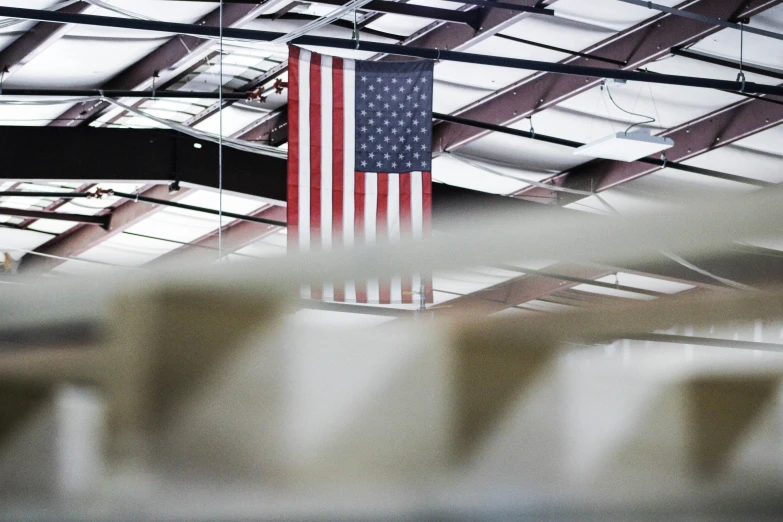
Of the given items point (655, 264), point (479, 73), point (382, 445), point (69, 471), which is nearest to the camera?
point (655, 264)

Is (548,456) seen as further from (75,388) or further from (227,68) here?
(227,68)

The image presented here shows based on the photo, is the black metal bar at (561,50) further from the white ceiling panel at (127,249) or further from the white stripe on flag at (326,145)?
the white ceiling panel at (127,249)

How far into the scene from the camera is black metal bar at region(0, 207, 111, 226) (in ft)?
35.2

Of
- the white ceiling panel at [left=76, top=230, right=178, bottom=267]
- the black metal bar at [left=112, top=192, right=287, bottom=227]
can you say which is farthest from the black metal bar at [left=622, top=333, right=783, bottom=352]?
the white ceiling panel at [left=76, top=230, right=178, bottom=267]

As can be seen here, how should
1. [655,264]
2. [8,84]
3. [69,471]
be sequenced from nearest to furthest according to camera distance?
[655,264] < [69,471] < [8,84]

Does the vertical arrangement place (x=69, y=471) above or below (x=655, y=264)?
below

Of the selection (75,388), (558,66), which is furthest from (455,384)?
(558,66)

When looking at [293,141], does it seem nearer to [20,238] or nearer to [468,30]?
[468,30]

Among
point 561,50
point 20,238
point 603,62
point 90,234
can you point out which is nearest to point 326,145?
point 561,50

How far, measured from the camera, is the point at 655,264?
0.50m

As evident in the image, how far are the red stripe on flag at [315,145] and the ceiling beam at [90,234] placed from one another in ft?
14.9

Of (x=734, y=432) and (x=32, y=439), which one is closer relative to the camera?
(x=734, y=432)

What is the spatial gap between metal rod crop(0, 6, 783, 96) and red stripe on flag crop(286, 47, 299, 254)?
407 mm

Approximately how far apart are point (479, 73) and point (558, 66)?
147cm
